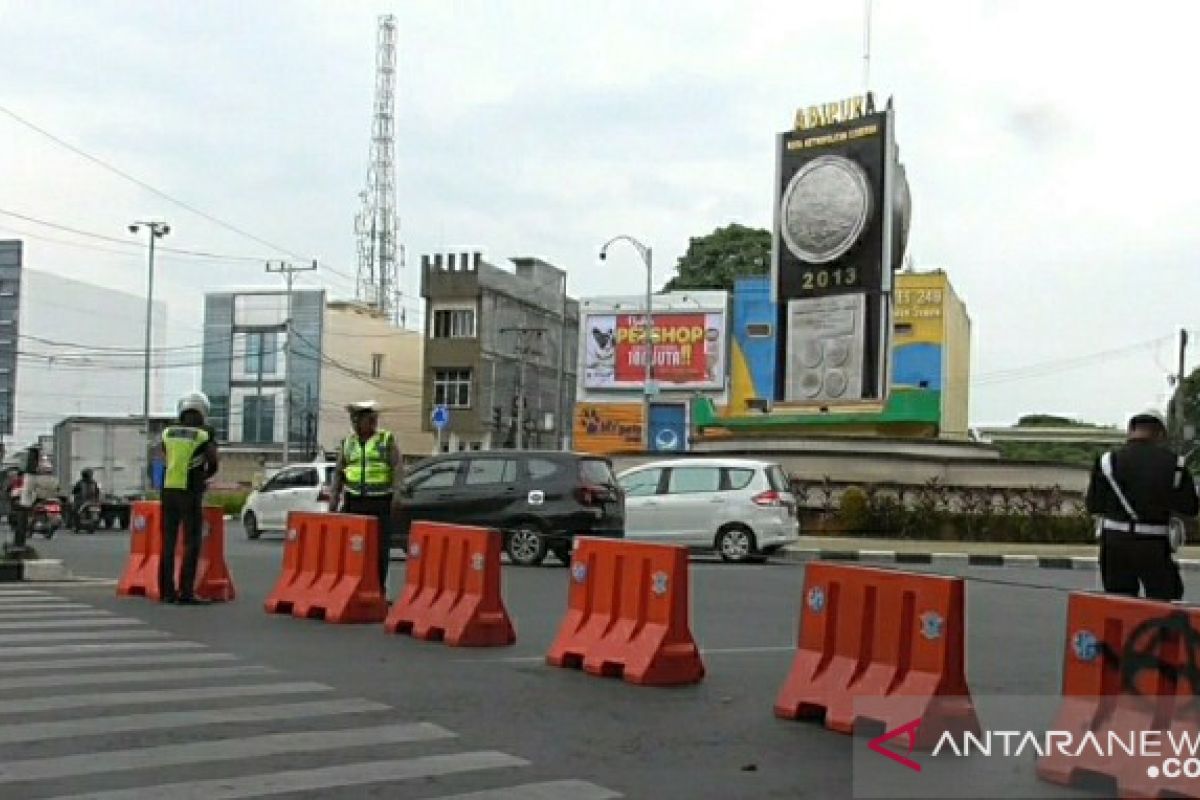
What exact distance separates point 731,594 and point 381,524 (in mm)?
4946

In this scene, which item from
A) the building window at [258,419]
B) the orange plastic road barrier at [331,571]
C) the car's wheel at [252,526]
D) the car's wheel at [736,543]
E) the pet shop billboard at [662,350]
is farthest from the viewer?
the building window at [258,419]

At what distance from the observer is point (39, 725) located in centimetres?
707

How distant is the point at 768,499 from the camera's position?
22.0 m

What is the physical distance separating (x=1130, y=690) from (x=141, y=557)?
412 inches

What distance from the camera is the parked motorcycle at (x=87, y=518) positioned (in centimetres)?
3247

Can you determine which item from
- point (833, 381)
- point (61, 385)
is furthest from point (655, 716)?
point (61, 385)

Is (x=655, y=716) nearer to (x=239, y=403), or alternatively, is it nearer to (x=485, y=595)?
(x=485, y=595)

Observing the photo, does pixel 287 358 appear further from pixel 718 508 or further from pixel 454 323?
pixel 718 508

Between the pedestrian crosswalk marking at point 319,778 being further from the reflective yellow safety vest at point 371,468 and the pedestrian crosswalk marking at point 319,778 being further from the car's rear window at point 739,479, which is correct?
the car's rear window at point 739,479

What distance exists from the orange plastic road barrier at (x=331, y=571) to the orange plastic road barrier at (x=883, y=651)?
498cm

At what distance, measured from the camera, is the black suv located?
1927 centimetres

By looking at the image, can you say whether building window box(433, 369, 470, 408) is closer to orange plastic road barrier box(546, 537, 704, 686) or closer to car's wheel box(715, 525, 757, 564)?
car's wheel box(715, 525, 757, 564)

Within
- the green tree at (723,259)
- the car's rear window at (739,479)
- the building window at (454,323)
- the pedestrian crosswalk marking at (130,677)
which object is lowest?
the pedestrian crosswalk marking at (130,677)

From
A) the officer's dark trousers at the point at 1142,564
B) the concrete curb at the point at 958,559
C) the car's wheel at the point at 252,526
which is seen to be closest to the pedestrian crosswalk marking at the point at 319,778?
the officer's dark trousers at the point at 1142,564
